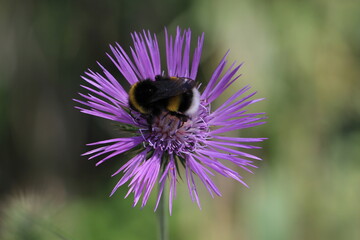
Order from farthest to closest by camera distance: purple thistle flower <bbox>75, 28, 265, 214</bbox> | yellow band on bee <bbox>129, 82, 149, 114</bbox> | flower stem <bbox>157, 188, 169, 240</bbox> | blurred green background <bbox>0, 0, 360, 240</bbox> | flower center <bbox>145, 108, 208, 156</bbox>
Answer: blurred green background <bbox>0, 0, 360, 240</bbox>
flower center <bbox>145, 108, 208, 156</bbox>
yellow band on bee <bbox>129, 82, 149, 114</bbox>
purple thistle flower <bbox>75, 28, 265, 214</bbox>
flower stem <bbox>157, 188, 169, 240</bbox>

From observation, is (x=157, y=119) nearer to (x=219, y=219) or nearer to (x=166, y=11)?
(x=219, y=219)

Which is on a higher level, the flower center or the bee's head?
the bee's head

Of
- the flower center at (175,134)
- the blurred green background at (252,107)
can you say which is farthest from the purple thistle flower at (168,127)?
the blurred green background at (252,107)

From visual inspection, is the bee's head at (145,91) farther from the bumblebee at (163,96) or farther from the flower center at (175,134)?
the flower center at (175,134)

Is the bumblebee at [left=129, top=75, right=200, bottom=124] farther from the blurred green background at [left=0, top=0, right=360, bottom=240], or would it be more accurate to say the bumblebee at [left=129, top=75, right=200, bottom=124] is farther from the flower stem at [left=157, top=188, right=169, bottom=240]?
the blurred green background at [left=0, top=0, right=360, bottom=240]

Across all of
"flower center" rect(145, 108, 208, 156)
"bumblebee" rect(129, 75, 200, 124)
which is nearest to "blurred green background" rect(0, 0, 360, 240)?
"flower center" rect(145, 108, 208, 156)

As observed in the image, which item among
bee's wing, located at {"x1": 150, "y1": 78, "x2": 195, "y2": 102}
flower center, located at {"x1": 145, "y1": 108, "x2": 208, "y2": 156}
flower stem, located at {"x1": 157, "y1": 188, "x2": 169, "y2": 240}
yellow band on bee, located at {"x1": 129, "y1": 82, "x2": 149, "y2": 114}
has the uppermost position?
bee's wing, located at {"x1": 150, "y1": 78, "x2": 195, "y2": 102}

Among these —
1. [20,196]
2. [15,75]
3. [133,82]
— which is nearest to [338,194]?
[133,82]
